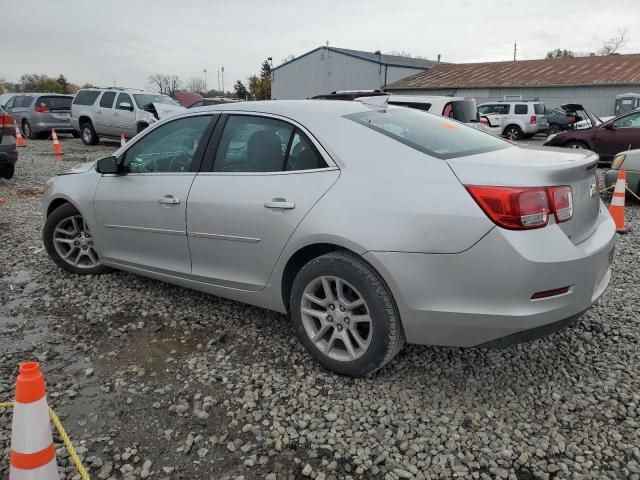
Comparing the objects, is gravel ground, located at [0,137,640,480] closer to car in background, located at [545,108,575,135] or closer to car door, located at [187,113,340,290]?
car door, located at [187,113,340,290]

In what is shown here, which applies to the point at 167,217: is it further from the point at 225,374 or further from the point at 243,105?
the point at 225,374

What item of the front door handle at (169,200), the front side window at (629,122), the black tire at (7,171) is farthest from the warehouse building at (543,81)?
the front door handle at (169,200)

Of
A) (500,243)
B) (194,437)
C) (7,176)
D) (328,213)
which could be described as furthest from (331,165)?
(7,176)

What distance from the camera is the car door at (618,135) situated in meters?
11.2

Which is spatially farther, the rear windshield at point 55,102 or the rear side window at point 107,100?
the rear windshield at point 55,102

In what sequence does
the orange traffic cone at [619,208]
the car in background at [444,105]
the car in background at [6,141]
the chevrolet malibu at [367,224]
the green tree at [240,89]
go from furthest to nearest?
the green tree at [240,89], the car in background at [444,105], the car in background at [6,141], the orange traffic cone at [619,208], the chevrolet malibu at [367,224]

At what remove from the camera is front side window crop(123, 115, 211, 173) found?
3.55 metres

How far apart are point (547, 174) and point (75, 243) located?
12.7 ft

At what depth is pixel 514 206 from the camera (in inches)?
90.4

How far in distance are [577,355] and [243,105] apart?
2763mm

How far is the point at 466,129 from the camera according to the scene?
11.2ft

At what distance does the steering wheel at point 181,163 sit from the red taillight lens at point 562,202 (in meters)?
2.36

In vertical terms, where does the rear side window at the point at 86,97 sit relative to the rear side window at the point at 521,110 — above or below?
above

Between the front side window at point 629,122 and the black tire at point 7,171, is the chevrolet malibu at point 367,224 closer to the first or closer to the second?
the black tire at point 7,171
